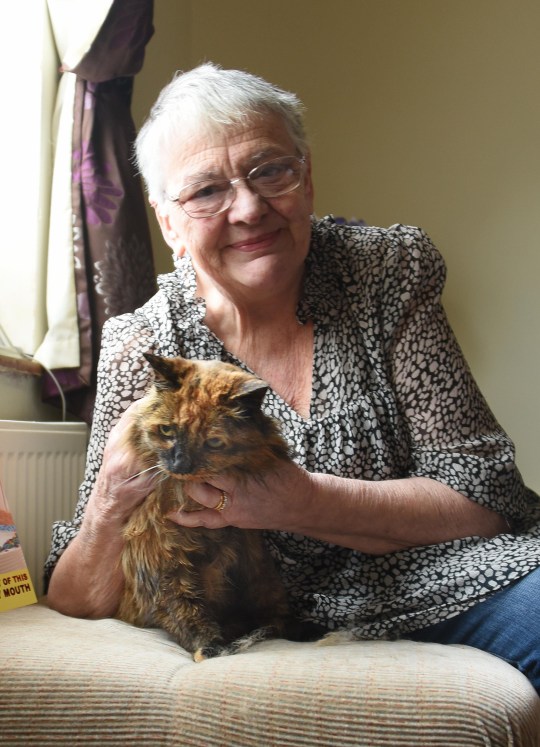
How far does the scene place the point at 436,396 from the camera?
1552 millimetres

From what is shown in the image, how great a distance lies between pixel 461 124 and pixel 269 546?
271 centimetres

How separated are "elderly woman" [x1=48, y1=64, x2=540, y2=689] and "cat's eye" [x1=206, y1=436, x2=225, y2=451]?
0.54 feet

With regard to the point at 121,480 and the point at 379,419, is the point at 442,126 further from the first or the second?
the point at 121,480

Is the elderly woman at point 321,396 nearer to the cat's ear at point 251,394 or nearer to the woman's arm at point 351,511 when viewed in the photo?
the woman's arm at point 351,511

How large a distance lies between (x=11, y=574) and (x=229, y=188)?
0.87m

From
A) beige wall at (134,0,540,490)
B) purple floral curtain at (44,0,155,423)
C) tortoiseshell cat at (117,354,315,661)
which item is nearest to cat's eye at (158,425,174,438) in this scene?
tortoiseshell cat at (117,354,315,661)

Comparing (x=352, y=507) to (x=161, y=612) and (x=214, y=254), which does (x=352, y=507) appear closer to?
(x=161, y=612)

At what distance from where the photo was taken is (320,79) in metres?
3.81

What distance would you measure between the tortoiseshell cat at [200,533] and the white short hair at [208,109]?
510 mm

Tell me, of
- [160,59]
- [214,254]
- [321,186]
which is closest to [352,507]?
[214,254]

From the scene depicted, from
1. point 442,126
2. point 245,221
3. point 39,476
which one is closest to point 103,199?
point 39,476

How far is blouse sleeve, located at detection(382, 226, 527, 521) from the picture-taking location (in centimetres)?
150

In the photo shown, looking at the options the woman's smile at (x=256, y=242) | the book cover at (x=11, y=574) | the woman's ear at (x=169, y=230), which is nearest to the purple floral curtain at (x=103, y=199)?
the woman's ear at (x=169, y=230)

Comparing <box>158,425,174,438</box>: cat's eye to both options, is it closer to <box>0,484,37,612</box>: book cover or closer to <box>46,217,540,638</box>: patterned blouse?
<box>46,217,540,638</box>: patterned blouse
